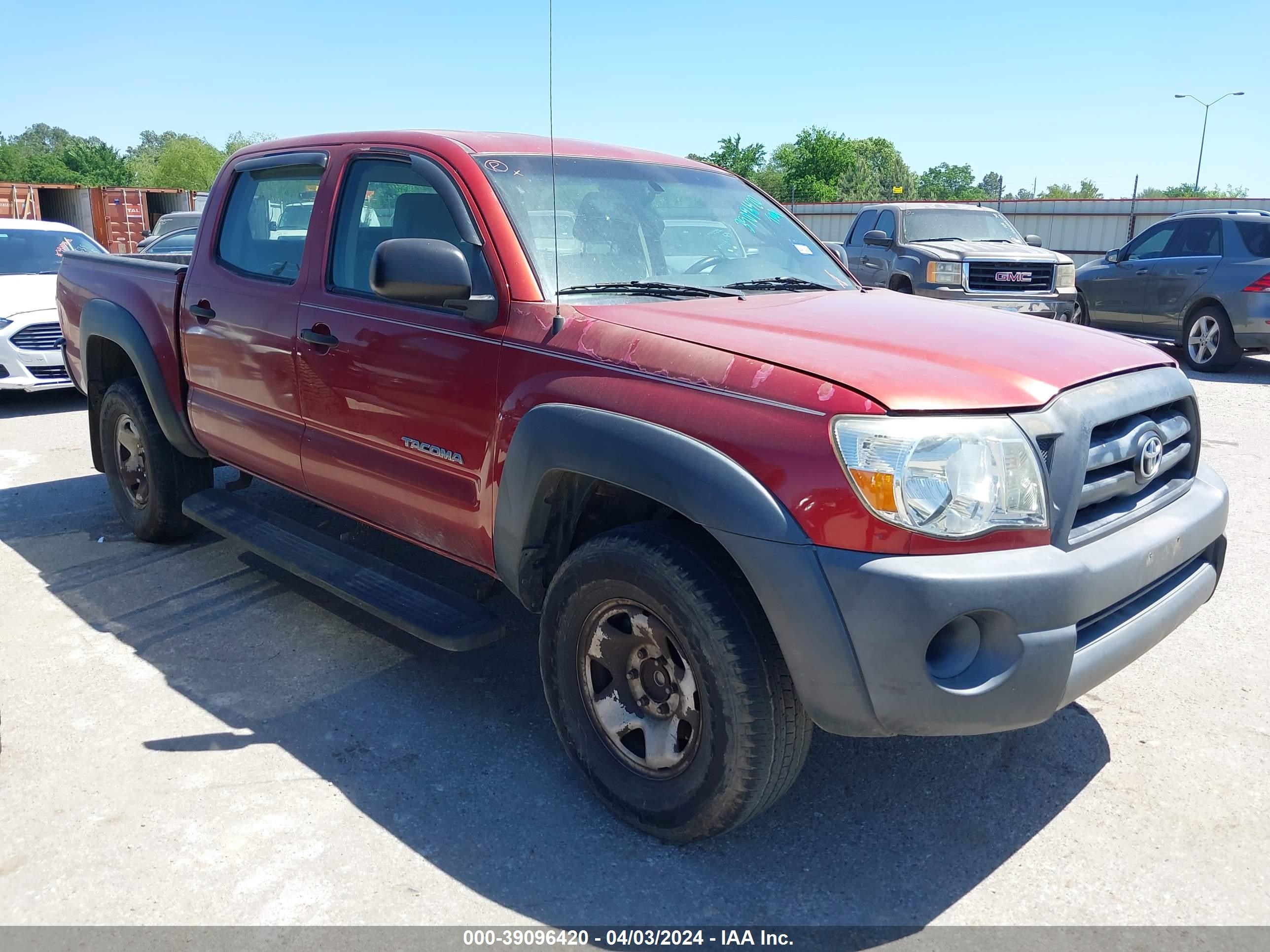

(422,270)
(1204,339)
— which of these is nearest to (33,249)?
(422,270)

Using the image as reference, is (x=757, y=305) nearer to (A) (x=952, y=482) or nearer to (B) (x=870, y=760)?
(A) (x=952, y=482)

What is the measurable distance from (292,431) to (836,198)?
74.5m

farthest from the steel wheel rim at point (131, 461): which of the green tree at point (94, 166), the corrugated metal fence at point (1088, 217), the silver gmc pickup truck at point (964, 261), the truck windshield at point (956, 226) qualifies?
the green tree at point (94, 166)

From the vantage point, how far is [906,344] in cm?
279

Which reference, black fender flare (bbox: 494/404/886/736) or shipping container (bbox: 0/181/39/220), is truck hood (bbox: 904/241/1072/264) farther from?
shipping container (bbox: 0/181/39/220)

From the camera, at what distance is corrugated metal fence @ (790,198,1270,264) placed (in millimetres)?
28672

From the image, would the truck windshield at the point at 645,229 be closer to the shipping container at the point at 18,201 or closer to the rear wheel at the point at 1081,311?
the rear wheel at the point at 1081,311

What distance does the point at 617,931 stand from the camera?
2527 millimetres

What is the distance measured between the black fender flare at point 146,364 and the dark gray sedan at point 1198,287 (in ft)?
34.6

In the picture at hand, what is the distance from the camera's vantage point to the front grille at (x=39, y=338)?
8.98 m

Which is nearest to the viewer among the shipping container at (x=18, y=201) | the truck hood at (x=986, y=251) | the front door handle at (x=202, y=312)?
the front door handle at (x=202, y=312)

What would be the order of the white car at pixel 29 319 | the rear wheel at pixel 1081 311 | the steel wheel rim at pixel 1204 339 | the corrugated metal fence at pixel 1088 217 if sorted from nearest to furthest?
1. the white car at pixel 29 319
2. the steel wheel rim at pixel 1204 339
3. the rear wheel at pixel 1081 311
4. the corrugated metal fence at pixel 1088 217

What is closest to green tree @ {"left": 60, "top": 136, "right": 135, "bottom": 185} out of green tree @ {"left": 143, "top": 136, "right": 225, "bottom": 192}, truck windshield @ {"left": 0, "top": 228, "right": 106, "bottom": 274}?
green tree @ {"left": 143, "top": 136, "right": 225, "bottom": 192}

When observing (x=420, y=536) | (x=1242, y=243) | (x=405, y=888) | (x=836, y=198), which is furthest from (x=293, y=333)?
(x=836, y=198)
